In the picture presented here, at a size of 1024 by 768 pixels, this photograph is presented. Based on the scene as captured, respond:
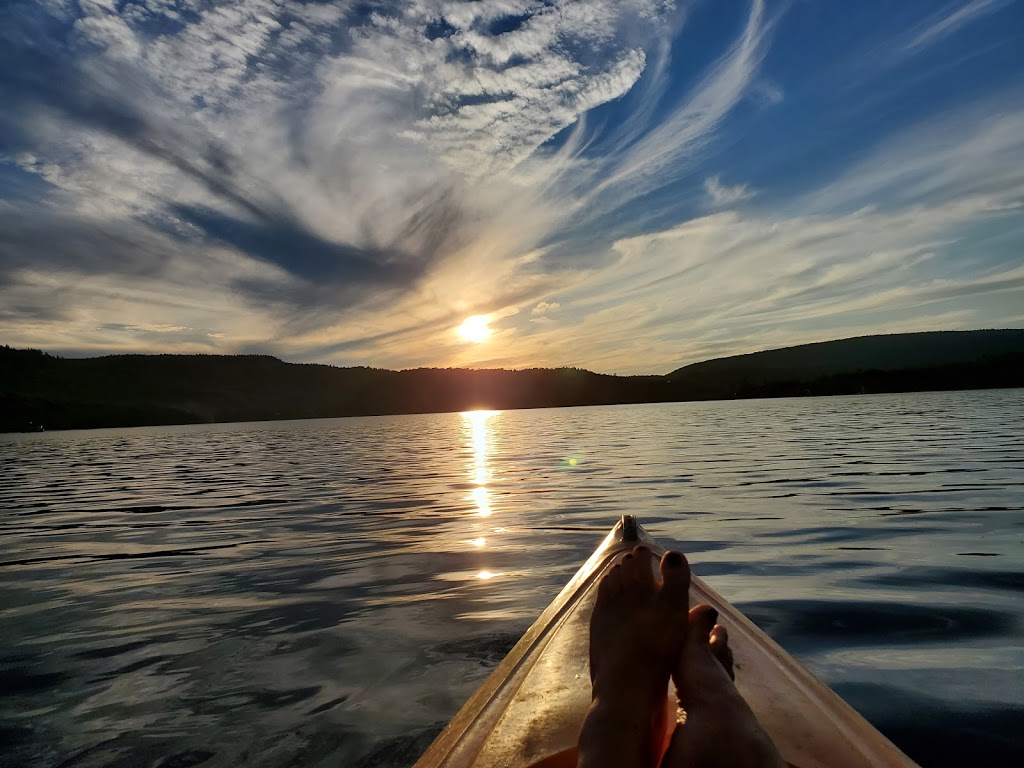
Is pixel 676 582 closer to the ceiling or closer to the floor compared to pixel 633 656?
closer to the ceiling

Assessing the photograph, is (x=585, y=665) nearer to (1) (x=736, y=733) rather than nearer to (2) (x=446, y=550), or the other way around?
(1) (x=736, y=733)

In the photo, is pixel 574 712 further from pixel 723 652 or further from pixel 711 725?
pixel 723 652

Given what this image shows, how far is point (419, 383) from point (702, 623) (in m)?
156

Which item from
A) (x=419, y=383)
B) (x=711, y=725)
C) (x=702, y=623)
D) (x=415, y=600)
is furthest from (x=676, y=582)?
(x=419, y=383)

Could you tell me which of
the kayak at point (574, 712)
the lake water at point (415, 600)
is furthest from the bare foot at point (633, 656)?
the lake water at point (415, 600)

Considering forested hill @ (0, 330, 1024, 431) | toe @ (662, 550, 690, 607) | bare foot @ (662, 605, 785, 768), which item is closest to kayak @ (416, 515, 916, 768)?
bare foot @ (662, 605, 785, 768)

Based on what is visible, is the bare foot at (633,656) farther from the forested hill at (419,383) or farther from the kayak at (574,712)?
the forested hill at (419,383)

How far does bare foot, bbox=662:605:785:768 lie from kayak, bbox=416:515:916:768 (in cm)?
17

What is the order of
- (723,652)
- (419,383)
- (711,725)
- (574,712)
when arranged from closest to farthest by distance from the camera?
1. (711,725)
2. (574,712)
3. (723,652)
4. (419,383)

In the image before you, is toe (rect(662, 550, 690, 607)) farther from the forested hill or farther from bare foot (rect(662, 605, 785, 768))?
the forested hill

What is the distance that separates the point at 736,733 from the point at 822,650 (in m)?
2.89

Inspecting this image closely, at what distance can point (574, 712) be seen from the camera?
238cm

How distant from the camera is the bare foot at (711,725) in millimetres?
1786

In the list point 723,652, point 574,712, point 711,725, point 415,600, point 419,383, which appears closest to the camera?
point 711,725
